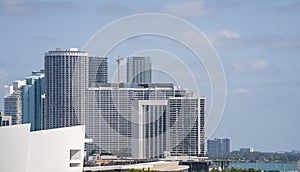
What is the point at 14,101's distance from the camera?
92125mm

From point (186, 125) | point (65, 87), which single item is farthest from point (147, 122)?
point (65, 87)

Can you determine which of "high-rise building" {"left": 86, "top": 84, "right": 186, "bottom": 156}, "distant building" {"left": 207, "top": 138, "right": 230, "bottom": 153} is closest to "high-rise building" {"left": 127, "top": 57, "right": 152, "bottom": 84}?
"high-rise building" {"left": 86, "top": 84, "right": 186, "bottom": 156}

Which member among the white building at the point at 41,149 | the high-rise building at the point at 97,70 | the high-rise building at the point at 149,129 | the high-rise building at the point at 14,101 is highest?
the high-rise building at the point at 97,70

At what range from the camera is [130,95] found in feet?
268

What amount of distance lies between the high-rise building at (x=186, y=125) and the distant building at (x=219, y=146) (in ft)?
48.9

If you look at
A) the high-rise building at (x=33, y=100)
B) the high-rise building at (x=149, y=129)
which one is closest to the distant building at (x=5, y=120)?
the high-rise building at (x=33, y=100)

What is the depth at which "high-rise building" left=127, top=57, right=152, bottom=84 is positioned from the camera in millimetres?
76875

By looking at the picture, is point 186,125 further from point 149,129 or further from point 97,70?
point 97,70

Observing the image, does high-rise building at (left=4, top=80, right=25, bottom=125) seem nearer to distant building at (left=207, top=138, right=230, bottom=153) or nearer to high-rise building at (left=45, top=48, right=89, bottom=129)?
high-rise building at (left=45, top=48, right=89, bottom=129)

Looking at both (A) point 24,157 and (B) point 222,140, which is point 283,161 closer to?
(B) point 222,140

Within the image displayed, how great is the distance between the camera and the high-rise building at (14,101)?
89062mm

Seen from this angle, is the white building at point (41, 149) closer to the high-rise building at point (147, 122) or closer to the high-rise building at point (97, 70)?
the high-rise building at point (147, 122)

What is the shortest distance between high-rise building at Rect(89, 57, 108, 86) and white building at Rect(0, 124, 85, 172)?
56652mm

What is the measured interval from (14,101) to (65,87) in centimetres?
837
